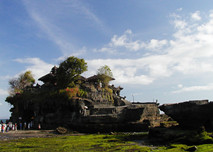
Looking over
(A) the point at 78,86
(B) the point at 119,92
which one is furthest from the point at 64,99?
(B) the point at 119,92

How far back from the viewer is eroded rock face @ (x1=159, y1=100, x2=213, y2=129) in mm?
18158

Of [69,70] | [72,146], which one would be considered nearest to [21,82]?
[69,70]

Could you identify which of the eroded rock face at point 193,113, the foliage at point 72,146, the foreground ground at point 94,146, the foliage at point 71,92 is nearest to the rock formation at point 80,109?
the foliage at point 71,92

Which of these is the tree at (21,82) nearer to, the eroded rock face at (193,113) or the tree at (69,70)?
the tree at (69,70)

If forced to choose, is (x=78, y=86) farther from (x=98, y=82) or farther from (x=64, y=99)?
(x=98, y=82)

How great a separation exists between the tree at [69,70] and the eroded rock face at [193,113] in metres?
21.1

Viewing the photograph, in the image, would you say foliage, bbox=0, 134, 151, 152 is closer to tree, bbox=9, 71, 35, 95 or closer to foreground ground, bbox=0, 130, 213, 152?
foreground ground, bbox=0, 130, 213, 152

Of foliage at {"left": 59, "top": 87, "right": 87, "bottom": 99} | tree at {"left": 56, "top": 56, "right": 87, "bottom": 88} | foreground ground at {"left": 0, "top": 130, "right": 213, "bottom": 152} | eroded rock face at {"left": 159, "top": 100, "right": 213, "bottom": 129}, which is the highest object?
tree at {"left": 56, "top": 56, "right": 87, "bottom": 88}

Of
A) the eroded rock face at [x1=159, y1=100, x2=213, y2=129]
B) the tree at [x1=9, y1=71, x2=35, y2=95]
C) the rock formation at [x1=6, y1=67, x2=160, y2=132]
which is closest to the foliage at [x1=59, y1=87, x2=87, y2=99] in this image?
the rock formation at [x1=6, y1=67, x2=160, y2=132]

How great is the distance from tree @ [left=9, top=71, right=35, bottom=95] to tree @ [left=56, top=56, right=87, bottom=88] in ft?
29.6

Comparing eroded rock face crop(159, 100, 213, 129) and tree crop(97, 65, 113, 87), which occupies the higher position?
tree crop(97, 65, 113, 87)

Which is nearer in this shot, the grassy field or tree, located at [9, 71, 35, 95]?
the grassy field

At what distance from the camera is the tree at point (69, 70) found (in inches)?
1396

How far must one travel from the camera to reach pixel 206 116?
60.6 feet
